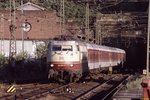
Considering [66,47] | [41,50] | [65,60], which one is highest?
[66,47]

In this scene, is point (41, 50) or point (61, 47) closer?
point (61, 47)

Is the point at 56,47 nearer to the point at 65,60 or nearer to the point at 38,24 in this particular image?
the point at 65,60

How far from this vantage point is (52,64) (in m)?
31.2

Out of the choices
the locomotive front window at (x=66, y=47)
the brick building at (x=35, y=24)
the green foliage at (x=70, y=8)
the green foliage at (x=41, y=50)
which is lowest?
the green foliage at (x=41, y=50)

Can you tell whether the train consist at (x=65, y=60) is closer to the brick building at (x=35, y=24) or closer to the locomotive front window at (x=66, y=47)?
the locomotive front window at (x=66, y=47)

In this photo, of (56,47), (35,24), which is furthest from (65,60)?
(35,24)

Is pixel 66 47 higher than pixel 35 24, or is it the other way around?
pixel 35 24

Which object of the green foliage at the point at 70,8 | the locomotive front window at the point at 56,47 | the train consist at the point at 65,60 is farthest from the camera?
the green foliage at the point at 70,8

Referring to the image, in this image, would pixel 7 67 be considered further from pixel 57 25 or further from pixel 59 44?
pixel 57 25

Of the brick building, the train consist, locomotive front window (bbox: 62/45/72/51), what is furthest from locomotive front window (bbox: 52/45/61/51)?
the brick building

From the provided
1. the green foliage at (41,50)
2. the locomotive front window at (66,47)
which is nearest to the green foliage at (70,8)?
the green foliage at (41,50)

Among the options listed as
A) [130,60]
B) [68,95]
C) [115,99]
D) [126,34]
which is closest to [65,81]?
[68,95]

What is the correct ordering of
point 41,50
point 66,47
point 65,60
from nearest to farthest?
point 65,60, point 66,47, point 41,50

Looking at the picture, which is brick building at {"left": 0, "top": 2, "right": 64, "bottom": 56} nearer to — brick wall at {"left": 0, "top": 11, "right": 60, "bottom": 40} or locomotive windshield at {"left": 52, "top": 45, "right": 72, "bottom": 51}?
brick wall at {"left": 0, "top": 11, "right": 60, "bottom": 40}
